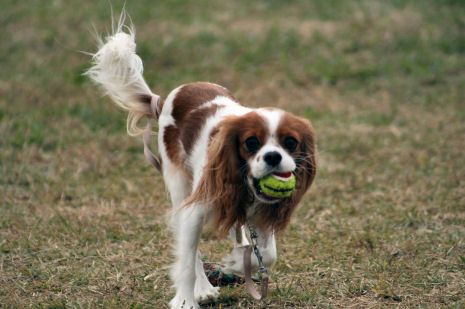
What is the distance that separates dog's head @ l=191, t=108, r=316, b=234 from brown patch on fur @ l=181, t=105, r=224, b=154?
25 centimetres

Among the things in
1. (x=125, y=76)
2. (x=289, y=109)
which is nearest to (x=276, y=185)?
(x=125, y=76)

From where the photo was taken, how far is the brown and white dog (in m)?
2.89

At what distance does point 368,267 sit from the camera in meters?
3.86

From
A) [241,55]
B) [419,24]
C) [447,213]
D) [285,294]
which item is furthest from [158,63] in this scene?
[285,294]

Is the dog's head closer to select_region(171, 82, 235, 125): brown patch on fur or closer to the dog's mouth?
the dog's mouth

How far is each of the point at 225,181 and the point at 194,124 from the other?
0.59 m

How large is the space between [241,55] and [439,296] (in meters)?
6.14

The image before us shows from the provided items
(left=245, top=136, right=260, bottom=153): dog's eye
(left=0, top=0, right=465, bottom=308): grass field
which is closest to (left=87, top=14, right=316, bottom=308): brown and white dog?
(left=245, top=136, right=260, bottom=153): dog's eye

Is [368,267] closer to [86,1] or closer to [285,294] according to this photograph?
[285,294]

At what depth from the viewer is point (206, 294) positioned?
3400mm

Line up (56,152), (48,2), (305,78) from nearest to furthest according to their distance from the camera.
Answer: (56,152) → (305,78) → (48,2)

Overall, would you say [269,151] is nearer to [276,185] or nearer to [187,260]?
[276,185]

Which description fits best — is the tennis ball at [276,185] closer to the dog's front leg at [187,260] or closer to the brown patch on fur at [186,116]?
the dog's front leg at [187,260]

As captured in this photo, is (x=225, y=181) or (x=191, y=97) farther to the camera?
(x=191, y=97)
